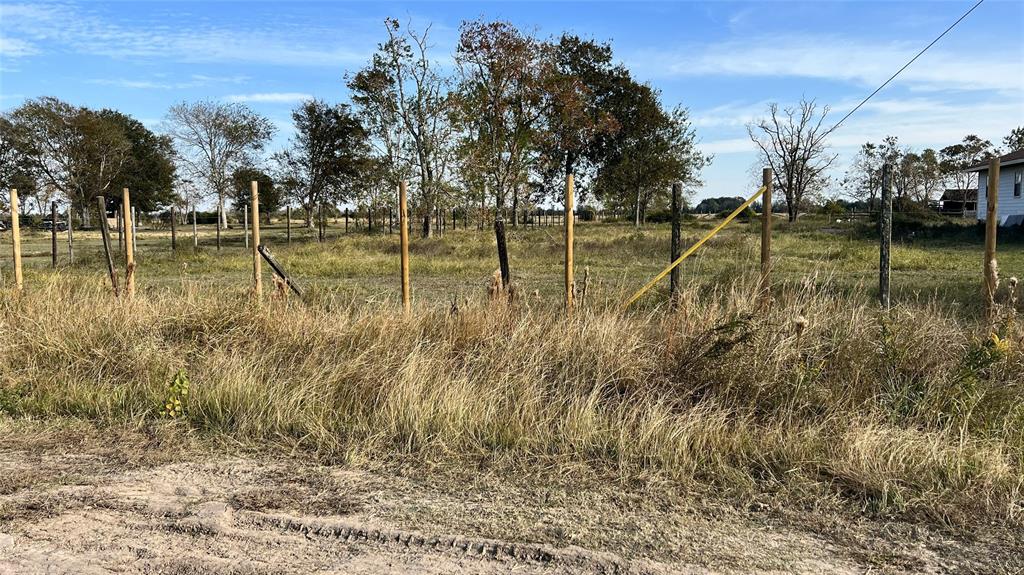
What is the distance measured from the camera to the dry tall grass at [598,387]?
13.1 ft

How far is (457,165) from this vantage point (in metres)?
32.8

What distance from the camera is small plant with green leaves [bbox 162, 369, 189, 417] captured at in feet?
16.2

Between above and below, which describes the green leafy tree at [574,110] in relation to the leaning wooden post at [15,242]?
above

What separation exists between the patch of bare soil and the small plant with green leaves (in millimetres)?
874

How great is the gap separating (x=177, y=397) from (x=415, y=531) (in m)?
2.59

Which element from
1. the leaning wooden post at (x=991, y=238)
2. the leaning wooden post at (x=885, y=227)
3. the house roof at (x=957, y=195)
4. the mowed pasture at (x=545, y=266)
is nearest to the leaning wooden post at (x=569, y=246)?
the mowed pasture at (x=545, y=266)

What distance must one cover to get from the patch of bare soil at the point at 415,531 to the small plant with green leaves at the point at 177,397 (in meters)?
0.87

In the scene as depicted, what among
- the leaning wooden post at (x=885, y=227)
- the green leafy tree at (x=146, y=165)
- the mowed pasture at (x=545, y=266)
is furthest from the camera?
the green leafy tree at (x=146, y=165)

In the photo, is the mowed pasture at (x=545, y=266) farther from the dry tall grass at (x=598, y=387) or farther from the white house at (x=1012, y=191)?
the white house at (x=1012, y=191)

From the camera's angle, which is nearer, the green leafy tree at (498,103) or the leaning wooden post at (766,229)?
the leaning wooden post at (766,229)

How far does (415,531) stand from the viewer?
130 inches

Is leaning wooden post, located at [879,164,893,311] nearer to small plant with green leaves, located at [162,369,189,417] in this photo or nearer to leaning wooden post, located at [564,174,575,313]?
leaning wooden post, located at [564,174,575,313]

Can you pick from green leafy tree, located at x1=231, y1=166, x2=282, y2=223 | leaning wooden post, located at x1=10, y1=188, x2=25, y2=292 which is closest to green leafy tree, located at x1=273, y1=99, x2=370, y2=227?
green leafy tree, located at x1=231, y1=166, x2=282, y2=223

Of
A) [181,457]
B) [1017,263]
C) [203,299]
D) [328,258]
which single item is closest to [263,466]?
[181,457]
